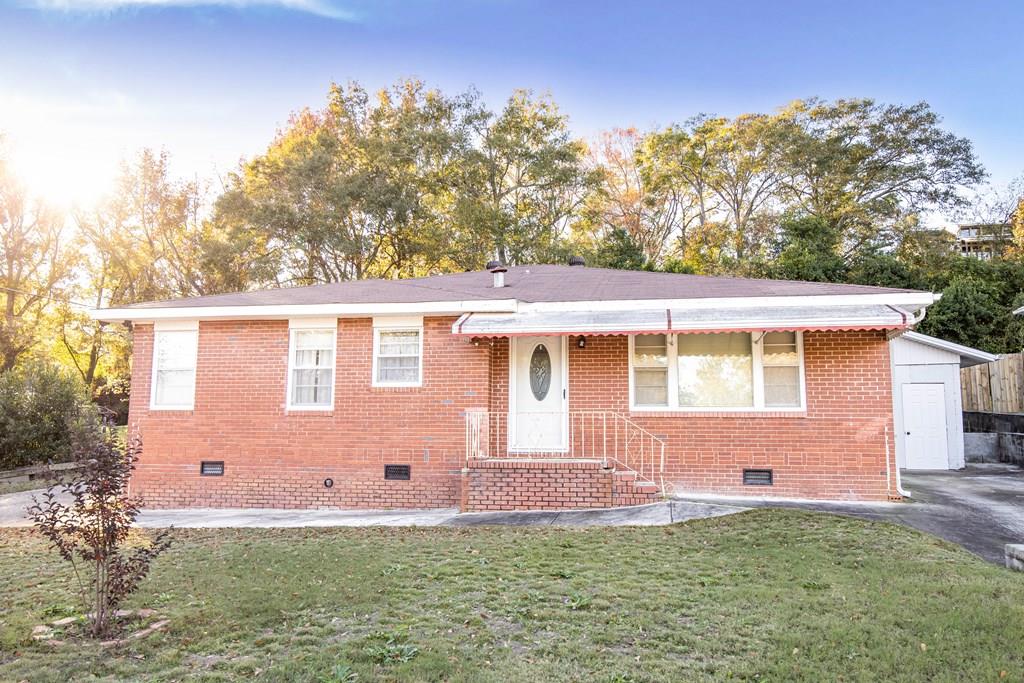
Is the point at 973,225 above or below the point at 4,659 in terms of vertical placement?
above

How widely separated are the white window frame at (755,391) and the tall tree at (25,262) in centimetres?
2758

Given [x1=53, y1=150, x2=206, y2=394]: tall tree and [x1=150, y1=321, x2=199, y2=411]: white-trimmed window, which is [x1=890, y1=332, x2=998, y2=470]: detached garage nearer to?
[x1=150, y1=321, x2=199, y2=411]: white-trimmed window

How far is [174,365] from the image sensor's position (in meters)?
12.7

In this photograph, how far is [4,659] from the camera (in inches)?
197

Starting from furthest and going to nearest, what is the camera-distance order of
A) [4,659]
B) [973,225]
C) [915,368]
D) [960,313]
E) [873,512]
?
[973,225], [960,313], [915,368], [873,512], [4,659]

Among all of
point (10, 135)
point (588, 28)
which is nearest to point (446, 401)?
point (588, 28)

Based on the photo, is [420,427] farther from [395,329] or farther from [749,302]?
[749,302]

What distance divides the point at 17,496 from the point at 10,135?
19.9 metres

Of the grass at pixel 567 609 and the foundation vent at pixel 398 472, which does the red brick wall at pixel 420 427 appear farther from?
the grass at pixel 567 609

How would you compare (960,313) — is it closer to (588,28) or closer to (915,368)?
(915,368)

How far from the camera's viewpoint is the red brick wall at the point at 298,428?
1159 cm

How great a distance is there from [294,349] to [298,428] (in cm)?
154

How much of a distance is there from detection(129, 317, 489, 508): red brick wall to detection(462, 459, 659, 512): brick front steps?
86cm

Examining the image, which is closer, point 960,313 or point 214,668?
point 214,668
